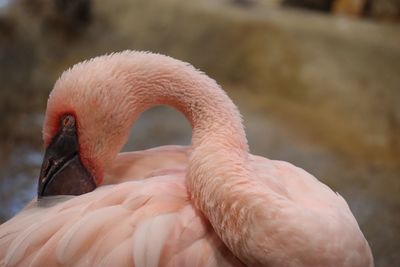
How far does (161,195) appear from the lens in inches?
50.0

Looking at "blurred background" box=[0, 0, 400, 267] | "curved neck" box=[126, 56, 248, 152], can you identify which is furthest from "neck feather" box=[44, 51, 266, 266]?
"blurred background" box=[0, 0, 400, 267]

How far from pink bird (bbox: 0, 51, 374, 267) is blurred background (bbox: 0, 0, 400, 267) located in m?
1.12

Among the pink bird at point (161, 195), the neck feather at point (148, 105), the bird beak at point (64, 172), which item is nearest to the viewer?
the pink bird at point (161, 195)

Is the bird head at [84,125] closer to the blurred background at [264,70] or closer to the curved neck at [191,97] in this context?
the curved neck at [191,97]

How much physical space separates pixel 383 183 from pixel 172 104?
1695mm

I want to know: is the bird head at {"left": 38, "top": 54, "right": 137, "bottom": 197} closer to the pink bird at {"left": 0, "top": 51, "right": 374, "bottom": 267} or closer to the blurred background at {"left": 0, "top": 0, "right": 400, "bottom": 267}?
the pink bird at {"left": 0, "top": 51, "right": 374, "bottom": 267}

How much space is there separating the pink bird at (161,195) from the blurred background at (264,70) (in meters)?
1.12

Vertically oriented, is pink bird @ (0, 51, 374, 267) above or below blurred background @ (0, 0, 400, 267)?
above

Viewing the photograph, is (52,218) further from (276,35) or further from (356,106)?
(276,35)

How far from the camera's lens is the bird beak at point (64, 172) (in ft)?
4.59

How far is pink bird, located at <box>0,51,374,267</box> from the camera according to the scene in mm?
1154

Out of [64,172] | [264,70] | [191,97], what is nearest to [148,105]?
[191,97]

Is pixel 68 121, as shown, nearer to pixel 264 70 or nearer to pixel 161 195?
pixel 161 195

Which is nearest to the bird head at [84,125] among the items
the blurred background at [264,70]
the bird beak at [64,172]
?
the bird beak at [64,172]
